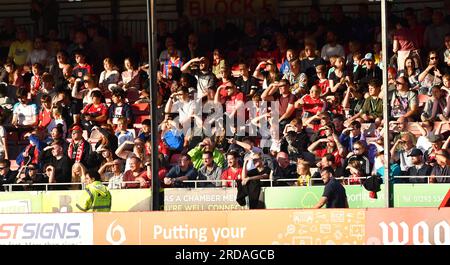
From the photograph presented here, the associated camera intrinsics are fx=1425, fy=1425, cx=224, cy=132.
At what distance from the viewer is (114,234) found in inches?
795

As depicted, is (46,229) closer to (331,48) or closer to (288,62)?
(288,62)

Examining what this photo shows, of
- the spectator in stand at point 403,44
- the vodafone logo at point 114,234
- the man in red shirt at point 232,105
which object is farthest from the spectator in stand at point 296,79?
the vodafone logo at point 114,234

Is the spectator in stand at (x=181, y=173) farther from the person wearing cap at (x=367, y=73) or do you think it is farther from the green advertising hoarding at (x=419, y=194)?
the green advertising hoarding at (x=419, y=194)

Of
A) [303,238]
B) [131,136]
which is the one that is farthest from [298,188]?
[131,136]

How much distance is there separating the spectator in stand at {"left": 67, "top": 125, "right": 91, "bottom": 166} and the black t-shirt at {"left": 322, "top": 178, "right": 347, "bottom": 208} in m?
4.75

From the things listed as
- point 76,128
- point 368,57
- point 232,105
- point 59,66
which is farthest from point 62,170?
point 368,57

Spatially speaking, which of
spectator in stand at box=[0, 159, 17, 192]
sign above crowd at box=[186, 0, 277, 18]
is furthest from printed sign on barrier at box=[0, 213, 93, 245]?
sign above crowd at box=[186, 0, 277, 18]

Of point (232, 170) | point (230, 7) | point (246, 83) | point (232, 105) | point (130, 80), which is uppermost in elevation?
point (230, 7)

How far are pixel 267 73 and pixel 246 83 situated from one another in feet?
1.35

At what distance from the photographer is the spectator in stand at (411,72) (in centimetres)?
2275

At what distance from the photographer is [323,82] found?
77.0 ft

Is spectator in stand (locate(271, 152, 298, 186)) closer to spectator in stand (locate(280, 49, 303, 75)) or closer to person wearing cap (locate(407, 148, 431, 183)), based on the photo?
person wearing cap (locate(407, 148, 431, 183))

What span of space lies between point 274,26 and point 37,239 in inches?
266

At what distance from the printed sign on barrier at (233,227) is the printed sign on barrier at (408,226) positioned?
0.60 feet
